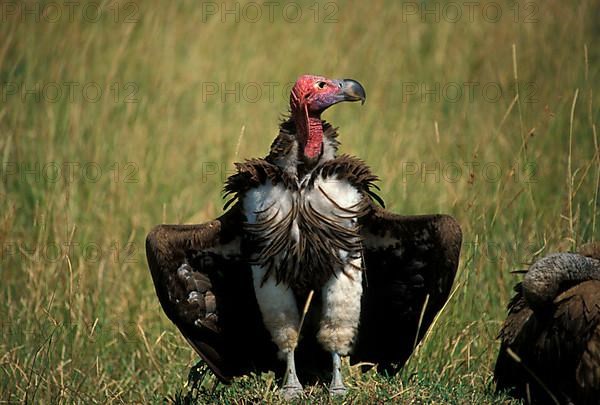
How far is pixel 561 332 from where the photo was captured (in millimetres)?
4805

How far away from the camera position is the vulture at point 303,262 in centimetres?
504

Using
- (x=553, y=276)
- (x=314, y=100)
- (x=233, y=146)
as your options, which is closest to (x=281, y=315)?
(x=314, y=100)

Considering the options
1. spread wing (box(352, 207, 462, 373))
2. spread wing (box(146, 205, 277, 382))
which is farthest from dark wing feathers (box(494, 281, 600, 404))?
spread wing (box(146, 205, 277, 382))

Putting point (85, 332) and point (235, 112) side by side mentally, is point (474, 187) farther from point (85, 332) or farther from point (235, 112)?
point (85, 332)

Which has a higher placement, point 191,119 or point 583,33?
point 583,33

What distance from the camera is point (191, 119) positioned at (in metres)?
9.49

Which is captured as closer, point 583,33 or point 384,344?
point 384,344

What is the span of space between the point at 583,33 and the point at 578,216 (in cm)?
407

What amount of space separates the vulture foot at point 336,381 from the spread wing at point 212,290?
384 millimetres

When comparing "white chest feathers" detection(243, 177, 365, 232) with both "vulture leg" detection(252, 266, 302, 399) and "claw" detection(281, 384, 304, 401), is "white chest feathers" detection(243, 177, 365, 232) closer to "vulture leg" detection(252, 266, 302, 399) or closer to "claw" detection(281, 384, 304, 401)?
"vulture leg" detection(252, 266, 302, 399)

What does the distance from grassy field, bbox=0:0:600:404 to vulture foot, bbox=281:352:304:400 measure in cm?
12

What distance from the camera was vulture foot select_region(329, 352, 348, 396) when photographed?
16.3ft

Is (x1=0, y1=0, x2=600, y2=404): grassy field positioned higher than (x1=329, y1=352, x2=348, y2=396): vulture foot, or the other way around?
(x1=0, y1=0, x2=600, y2=404): grassy field

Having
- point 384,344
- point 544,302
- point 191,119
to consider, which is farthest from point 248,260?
point 191,119
